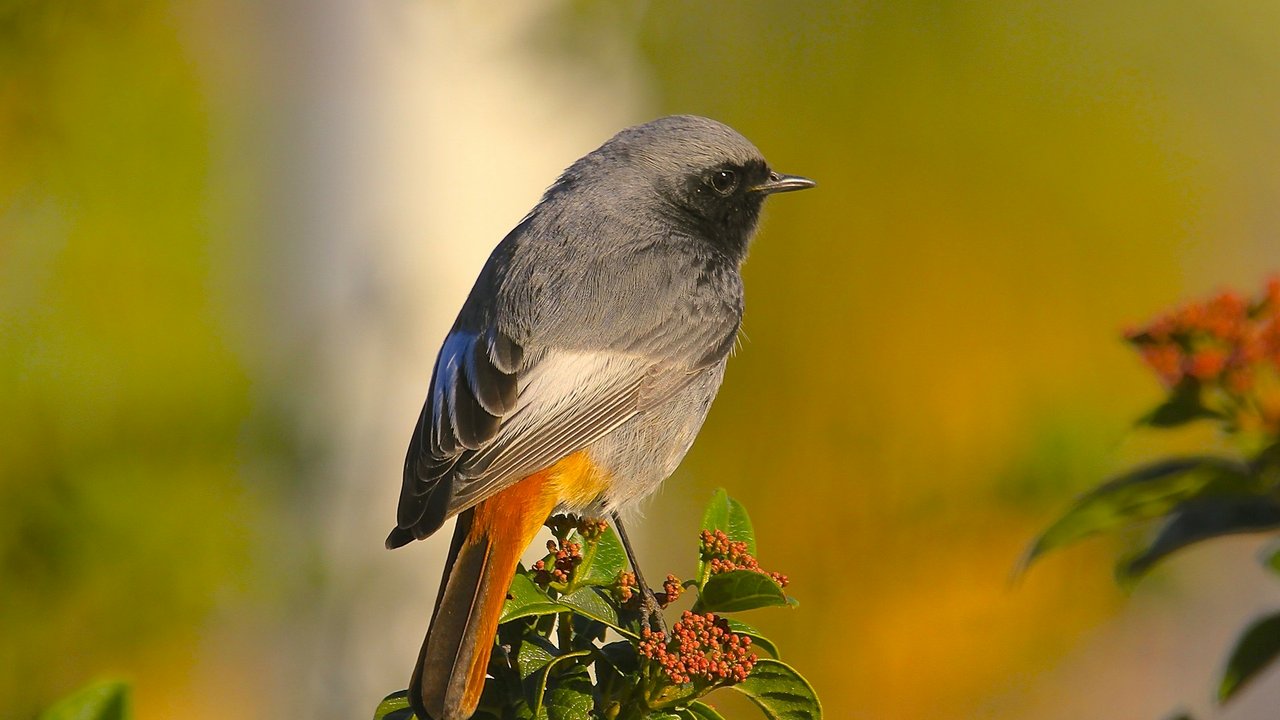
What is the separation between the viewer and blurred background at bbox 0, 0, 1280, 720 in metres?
5.00

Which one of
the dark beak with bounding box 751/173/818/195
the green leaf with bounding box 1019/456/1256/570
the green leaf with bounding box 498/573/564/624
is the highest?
the dark beak with bounding box 751/173/818/195

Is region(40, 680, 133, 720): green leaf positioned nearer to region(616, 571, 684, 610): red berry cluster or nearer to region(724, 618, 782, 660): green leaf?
region(616, 571, 684, 610): red berry cluster

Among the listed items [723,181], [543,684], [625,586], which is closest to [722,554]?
[625,586]

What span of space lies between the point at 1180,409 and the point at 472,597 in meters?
1.35

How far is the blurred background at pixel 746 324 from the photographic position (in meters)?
5.00

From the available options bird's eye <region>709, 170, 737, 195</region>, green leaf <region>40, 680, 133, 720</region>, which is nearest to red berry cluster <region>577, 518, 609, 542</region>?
green leaf <region>40, 680, 133, 720</region>

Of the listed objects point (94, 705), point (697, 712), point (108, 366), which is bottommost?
point (697, 712)

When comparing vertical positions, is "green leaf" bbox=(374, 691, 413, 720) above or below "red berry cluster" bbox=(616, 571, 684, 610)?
below

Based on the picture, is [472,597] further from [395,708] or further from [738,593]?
[738,593]

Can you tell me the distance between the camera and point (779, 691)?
2.15 meters

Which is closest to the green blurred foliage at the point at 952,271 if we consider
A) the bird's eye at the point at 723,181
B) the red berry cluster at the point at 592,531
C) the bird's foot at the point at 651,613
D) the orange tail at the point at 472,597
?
the bird's eye at the point at 723,181

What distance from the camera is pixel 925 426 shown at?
6.44 metres

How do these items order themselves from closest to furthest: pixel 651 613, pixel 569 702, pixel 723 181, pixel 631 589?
pixel 569 702 → pixel 631 589 → pixel 651 613 → pixel 723 181

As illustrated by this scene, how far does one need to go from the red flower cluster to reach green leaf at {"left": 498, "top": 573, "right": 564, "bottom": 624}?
0.18 m
